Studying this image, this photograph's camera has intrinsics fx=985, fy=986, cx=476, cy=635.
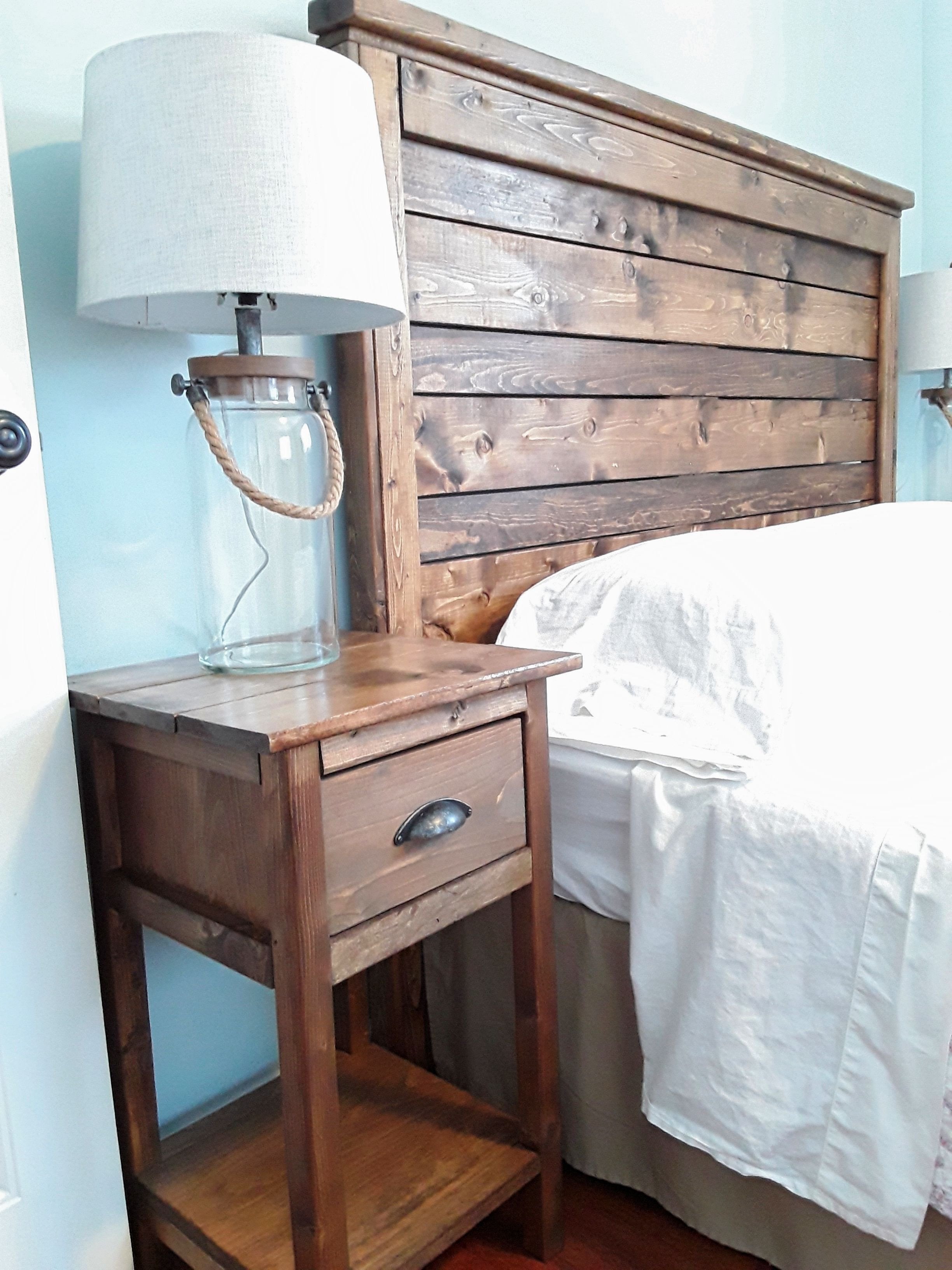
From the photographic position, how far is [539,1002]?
1084 millimetres

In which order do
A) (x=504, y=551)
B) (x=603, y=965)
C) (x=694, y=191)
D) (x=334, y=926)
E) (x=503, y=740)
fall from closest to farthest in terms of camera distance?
(x=334, y=926)
(x=503, y=740)
(x=603, y=965)
(x=504, y=551)
(x=694, y=191)

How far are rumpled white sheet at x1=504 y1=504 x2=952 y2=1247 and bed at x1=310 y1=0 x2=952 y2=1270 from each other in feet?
0.36

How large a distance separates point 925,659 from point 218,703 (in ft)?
3.01

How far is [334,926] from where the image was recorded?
2.81 ft

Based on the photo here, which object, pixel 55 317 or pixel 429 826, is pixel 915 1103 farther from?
pixel 55 317

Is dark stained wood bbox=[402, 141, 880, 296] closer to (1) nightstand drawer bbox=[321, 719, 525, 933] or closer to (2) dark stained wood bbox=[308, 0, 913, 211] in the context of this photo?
(2) dark stained wood bbox=[308, 0, 913, 211]

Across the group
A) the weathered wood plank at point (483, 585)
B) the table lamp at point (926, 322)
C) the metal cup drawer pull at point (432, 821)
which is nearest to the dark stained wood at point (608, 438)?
the weathered wood plank at point (483, 585)

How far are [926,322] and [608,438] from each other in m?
1.24

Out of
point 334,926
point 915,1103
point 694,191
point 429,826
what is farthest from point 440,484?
point 915,1103

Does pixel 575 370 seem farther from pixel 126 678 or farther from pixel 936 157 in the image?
pixel 936 157

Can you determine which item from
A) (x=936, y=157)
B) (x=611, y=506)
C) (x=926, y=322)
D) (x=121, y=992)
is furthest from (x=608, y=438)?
(x=936, y=157)

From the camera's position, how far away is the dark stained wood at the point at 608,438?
55.0 inches

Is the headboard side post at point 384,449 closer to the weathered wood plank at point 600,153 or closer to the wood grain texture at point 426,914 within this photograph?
the weathered wood plank at point 600,153

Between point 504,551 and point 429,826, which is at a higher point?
point 504,551
